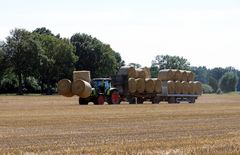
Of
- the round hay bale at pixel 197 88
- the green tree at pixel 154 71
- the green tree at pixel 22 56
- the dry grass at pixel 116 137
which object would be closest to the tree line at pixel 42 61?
the green tree at pixel 22 56

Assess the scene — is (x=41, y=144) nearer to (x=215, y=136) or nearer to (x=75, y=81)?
(x=215, y=136)

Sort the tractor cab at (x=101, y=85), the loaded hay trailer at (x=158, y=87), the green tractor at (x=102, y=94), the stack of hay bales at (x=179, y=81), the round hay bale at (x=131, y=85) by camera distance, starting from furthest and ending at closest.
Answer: the stack of hay bales at (x=179, y=81)
the loaded hay trailer at (x=158, y=87)
the round hay bale at (x=131, y=85)
the tractor cab at (x=101, y=85)
the green tractor at (x=102, y=94)

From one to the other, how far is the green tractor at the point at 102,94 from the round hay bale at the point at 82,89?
821mm

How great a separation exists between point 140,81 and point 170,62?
125m

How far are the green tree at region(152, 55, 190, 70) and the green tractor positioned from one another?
397ft

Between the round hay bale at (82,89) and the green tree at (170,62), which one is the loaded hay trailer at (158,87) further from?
the green tree at (170,62)

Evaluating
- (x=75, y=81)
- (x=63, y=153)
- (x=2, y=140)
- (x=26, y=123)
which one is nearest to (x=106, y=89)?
(x=75, y=81)

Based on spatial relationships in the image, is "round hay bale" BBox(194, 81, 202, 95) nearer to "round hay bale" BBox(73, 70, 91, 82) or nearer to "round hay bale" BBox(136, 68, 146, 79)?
"round hay bale" BBox(136, 68, 146, 79)

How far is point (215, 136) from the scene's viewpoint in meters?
17.3

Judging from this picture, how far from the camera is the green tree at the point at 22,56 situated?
95.4 metres

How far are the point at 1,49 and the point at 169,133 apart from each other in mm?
82569

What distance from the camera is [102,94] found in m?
45.0

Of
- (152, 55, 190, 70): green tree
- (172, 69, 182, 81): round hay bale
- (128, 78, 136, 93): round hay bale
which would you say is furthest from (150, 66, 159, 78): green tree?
(128, 78, 136, 93): round hay bale

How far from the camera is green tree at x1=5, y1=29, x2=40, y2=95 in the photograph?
3755 inches
